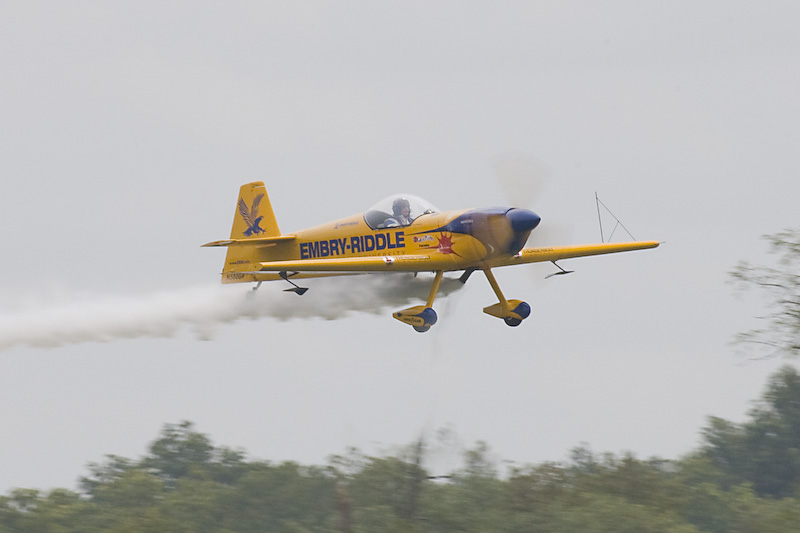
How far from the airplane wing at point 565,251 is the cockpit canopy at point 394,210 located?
5.30ft

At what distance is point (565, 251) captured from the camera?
68.8 feet

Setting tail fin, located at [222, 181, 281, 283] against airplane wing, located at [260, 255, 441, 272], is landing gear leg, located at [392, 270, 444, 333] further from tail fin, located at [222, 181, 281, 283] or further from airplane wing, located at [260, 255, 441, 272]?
tail fin, located at [222, 181, 281, 283]

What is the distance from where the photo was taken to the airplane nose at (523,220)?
1842cm

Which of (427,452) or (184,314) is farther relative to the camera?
(427,452)

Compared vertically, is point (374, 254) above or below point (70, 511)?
above

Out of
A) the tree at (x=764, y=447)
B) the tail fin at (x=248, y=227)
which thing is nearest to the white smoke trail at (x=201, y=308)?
the tail fin at (x=248, y=227)

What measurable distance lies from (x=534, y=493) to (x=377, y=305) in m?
17.5

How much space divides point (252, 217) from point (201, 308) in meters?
2.23

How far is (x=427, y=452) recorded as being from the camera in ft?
87.0

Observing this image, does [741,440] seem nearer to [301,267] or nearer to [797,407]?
[797,407]

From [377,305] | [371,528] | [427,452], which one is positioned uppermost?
[377,305]

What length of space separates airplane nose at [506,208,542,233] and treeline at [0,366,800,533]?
5960 millimetres

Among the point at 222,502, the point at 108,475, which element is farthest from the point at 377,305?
the point at 108,475

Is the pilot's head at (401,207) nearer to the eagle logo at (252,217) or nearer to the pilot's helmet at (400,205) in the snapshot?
the pilot's helmet at (400,205)
